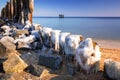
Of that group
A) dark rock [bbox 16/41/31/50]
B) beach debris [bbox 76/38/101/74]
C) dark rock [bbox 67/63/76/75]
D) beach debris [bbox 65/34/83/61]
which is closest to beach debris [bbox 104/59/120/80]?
beach debris [bbox 76/38/101/74]

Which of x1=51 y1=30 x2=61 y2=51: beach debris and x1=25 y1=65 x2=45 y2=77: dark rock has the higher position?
x1=51 y1=30 x2=61 y2=51: beach debris

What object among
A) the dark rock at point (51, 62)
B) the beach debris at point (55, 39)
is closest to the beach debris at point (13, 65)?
the dark rock at point (51, 62)

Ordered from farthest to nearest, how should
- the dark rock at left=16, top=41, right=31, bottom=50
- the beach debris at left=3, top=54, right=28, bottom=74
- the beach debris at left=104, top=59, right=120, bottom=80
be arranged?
the dark rock at left=16, top=41, right=31, bottom=50
the beach debris at left=3, top=54, right=28, bottom=74
the beach debris at left=104, top=59, right=120, bottom=80

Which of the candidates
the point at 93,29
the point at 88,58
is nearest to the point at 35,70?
the point at 88,58

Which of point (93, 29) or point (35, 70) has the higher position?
point (35, 70)

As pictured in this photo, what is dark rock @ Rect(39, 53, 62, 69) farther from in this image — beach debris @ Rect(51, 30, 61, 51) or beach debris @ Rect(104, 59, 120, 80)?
beach debris @ Rect(51, 30, 61, 51)

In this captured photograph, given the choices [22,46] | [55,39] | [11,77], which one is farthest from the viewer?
[22,46]

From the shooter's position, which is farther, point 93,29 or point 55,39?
point 93,29

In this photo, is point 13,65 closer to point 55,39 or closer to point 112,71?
point 112,71

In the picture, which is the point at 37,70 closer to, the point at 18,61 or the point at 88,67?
the point at 18,61

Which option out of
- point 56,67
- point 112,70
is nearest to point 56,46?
point 56,67

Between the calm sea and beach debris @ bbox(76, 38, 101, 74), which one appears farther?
the calm sea

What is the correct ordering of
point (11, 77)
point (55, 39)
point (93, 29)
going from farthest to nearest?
1. point (93, 29)
2. point (55, 39)
3. point (11, 77)

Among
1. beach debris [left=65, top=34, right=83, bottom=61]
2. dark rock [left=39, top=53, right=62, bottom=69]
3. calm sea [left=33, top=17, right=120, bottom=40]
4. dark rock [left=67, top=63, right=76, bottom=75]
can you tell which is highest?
beach debris [left=65, top=34, right=83, bottom=61]
